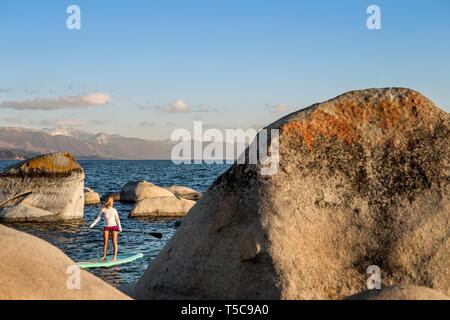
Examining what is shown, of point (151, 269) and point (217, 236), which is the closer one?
point (217, 236)

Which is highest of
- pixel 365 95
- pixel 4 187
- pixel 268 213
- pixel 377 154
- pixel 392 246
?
pixel 365 95

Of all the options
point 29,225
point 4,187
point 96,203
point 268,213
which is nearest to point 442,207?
point 268,213

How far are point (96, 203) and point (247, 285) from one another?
1129 inches

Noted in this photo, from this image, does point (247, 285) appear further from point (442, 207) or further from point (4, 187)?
point (4, 187)

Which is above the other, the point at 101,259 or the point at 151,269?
the point at 151,269

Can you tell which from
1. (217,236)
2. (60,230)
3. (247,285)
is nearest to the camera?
(247,285)

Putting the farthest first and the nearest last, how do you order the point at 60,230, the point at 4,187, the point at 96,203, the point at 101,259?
the point at 96,203, the point at 4,187, the point at 60,230, the point at 101,259

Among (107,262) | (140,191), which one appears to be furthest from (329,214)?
(140,191)

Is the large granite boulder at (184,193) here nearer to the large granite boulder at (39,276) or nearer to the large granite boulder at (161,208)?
the large granite boulder at (161,208)

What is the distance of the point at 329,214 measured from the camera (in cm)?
674

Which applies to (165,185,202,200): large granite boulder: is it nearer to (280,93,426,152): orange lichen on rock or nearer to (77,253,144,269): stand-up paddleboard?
(77,253,144,269): stand-up paddleboard

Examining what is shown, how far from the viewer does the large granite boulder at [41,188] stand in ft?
74.9

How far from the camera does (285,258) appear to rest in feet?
20.8

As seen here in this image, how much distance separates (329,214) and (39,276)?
4117mm
